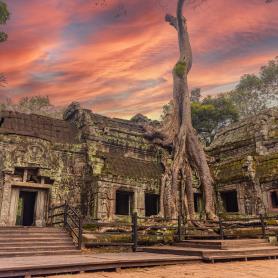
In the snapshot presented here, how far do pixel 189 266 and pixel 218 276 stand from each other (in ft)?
4.97

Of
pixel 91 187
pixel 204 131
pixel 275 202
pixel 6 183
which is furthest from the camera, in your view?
pixel 204 131

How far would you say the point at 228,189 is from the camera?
1848 cm

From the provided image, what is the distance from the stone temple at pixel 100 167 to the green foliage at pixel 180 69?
15.5 feet

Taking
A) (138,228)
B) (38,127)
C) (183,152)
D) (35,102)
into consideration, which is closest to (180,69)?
(183,152)

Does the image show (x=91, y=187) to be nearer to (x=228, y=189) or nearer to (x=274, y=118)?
(x=228, y=189)

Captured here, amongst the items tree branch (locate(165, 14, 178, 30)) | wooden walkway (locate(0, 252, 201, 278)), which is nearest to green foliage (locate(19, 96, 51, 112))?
tree branch (locate(165, 14, 178, 30))

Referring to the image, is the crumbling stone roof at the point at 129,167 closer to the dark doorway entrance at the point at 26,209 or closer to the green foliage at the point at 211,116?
the dark doorway entrance at the point at 26,209

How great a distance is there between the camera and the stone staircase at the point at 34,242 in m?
8.67

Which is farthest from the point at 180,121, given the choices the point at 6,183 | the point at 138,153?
the point at 6,183

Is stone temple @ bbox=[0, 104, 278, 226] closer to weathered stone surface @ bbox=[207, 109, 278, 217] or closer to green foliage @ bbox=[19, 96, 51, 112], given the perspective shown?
weathered stone surface @ bbox=[207, 109, 278, 217]

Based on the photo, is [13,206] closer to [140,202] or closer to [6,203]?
[6,203]

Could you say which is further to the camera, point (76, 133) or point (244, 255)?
point (76, 133)

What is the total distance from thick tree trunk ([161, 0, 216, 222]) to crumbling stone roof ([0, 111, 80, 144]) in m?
5.80

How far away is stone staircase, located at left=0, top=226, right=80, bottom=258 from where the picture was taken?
8.67 metres
